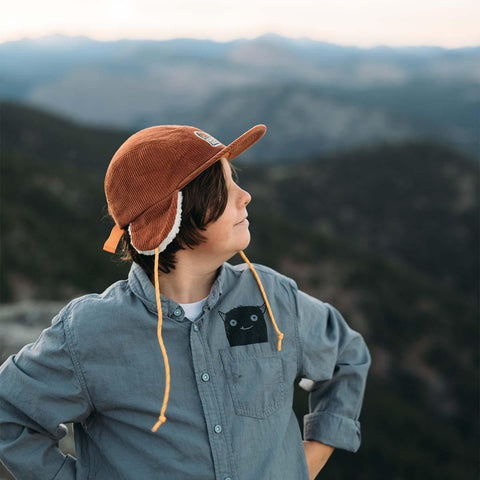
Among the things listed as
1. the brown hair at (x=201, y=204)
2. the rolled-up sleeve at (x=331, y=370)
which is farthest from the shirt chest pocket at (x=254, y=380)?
the brown hair at (x=201, y=204)

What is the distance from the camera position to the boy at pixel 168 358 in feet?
4.66

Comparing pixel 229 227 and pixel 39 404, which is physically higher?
pixel 229 227

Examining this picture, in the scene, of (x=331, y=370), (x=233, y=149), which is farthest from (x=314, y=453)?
(x=233, y=149)

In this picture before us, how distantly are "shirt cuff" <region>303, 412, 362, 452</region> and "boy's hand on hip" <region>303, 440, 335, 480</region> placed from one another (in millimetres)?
21

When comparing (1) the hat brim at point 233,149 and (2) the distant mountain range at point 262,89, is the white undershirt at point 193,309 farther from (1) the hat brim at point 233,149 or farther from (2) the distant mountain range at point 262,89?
(2) the distant mountain range at point 262,89

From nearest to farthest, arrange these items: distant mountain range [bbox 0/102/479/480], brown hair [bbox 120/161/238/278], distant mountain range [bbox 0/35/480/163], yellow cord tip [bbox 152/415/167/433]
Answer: yellow cord tip [bbox 152/415/167/433], brown hair [bbox 120/161/238/278], distant mountain range [bbox 0/102/479/480], distant mountain range [bbox 0/35/480/163]

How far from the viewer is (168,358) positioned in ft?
4.87

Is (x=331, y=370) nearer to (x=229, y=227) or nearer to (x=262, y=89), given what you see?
(x=229, y=227)

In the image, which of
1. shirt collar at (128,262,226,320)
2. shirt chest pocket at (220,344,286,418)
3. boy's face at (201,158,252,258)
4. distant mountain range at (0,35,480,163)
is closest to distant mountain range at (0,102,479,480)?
shirt collar at (128,262,226,320)

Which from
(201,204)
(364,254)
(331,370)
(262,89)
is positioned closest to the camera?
(201,204)

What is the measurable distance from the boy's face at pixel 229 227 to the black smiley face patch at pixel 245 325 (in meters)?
0.18

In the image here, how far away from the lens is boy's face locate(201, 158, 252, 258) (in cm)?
155

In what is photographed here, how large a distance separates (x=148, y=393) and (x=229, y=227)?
0.51 m

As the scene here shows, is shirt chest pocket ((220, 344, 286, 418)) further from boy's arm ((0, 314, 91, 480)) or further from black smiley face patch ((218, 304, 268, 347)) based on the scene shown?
boy's arm ((0, 314, 91, 480))
